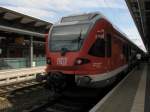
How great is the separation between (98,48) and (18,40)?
1312cm

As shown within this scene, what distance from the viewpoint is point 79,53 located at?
9945 millimetres

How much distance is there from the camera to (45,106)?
1000cm

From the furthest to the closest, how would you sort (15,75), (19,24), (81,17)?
(19,24), (15,75), (81,17)

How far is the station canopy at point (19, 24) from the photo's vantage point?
19.8 metres

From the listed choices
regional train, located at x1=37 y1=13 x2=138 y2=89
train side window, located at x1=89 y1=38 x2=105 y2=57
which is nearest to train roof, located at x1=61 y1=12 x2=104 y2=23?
regional train, located at x1=37 y1=13 x2=138 y2=89

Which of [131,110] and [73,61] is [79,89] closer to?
[73,61]

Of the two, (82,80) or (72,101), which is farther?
(72,101)

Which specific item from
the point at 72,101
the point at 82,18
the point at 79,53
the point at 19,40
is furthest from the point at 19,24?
the point at 79,53

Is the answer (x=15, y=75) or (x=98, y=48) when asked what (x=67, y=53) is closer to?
(x=98, y=48)

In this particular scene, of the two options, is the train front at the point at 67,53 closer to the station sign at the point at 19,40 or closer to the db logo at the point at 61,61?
the db logo at the point at 61,61

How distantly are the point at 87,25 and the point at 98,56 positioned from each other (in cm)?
114

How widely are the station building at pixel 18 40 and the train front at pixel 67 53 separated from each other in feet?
28.3

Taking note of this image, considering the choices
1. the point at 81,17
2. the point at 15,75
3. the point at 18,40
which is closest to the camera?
the point at 81,17

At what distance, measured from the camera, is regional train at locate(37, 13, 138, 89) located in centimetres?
995
